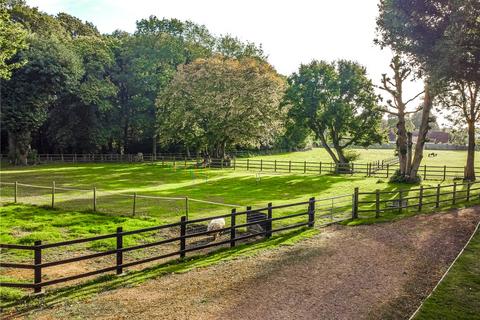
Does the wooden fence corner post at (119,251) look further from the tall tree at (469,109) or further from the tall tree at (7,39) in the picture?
the tall tree at (469,109)

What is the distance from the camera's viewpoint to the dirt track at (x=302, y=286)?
852cm

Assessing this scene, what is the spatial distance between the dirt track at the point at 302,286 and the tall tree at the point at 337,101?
84.9ft

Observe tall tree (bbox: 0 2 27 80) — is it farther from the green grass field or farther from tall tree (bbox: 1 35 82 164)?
tall tree (bbox: 1 35 82 164)

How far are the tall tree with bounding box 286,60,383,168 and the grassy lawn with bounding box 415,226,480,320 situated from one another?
2789cm

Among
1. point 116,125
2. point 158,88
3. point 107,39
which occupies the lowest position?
point 116,125

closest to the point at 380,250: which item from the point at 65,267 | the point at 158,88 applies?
the point at 65,267

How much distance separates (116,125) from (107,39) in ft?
43.6

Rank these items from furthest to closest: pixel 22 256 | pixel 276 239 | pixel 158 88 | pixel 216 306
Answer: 1. pixel 158 88
2. pixel 276 239
3. pixel 22 256
4. pixel 216 306

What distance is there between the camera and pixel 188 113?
4431 centimetres

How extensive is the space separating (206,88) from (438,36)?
1123 inches

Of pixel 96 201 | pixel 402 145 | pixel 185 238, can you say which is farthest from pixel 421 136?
pixel 185 238

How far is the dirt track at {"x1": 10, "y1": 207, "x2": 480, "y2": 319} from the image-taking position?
28.0 ft

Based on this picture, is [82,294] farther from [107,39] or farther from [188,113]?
[107,39]

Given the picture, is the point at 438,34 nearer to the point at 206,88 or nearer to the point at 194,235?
the point at 194,235
